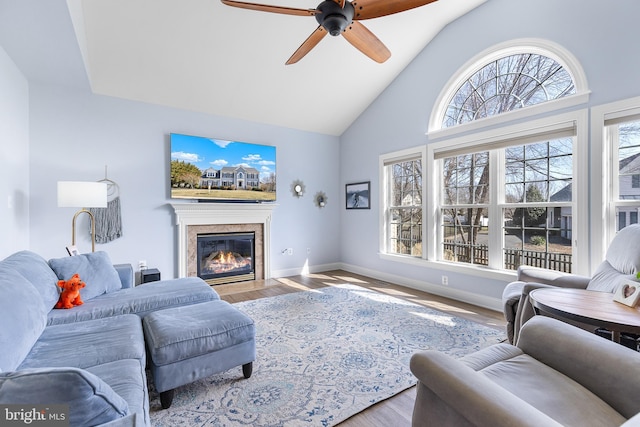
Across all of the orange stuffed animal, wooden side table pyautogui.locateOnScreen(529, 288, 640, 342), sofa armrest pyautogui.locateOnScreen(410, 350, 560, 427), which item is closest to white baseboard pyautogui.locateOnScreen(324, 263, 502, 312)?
wooden side table pyautogui.locateOnScreen(529, 288, 640, 342)

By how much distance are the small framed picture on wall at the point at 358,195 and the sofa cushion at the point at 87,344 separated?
12.8 ft

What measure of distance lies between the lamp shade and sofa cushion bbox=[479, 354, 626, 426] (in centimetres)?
352

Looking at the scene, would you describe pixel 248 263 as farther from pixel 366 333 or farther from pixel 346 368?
pixel 346 368

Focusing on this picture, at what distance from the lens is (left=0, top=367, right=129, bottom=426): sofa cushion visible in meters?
0.75

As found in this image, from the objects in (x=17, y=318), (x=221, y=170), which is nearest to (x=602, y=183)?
(x=17, y=318)

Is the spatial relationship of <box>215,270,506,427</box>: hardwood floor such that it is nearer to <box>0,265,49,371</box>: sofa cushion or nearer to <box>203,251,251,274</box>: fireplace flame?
<box>203,251,251,274</box>: fireplace flame

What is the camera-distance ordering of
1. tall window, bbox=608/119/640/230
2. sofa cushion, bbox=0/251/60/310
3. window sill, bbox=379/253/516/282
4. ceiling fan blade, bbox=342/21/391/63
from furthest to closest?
A: window sill, bbox=379/253/516/282 < tall window, bbox=608/119/640/230 < ceiling fan blade, bbox=342/21/391/63 < sofa cushion, bbox=0/251/60/310

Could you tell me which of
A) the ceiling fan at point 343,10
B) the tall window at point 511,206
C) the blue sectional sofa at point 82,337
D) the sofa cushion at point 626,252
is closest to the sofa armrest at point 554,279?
the sofa cushion at point 626,252

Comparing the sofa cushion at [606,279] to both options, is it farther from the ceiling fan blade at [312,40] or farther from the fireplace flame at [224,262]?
the fireplace flame at [224,262]

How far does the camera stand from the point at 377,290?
4.15 metres

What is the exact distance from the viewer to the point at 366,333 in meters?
2.71

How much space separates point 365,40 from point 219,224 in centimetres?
325

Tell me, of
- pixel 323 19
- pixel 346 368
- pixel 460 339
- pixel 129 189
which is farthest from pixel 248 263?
pixel 323 19

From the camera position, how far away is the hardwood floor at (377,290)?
64.9 inches
